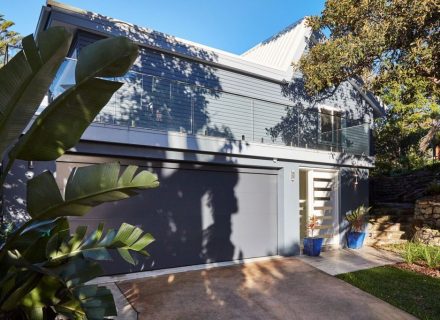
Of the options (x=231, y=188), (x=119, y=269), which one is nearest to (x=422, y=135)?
(x=231, y=188)

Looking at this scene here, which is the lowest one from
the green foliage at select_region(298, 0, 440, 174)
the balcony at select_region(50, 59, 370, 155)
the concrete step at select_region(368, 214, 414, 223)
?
the concrete step at select_region(368, 214, 414, 223)

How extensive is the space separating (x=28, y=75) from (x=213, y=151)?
21.7 ft

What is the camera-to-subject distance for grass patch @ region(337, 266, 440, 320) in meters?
6.10

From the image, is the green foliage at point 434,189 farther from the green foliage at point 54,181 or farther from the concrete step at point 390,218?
the green foliage at point 54,181

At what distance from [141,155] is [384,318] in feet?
18.4

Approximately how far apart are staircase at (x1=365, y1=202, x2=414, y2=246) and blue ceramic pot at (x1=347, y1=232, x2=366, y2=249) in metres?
0.71

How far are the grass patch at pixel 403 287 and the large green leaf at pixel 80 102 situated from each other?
605 cm

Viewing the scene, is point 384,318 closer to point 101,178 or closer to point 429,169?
point 101,178

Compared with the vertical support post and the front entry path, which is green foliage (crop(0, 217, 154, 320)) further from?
the vertical support post

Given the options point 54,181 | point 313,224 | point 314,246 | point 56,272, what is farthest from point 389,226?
point 54,181

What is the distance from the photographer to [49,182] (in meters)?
2.44

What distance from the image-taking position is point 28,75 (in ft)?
7.08

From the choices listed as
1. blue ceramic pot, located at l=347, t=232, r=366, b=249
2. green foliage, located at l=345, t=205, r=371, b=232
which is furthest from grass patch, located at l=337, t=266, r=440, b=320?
green foliage, located at l=345, t=205, r=371, b=232

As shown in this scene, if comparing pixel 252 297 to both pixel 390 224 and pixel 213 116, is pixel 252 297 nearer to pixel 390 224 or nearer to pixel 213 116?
pixel 213 116
